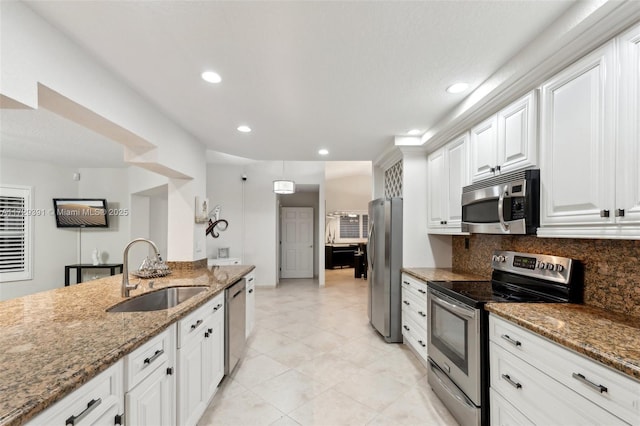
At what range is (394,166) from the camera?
13.7 feet

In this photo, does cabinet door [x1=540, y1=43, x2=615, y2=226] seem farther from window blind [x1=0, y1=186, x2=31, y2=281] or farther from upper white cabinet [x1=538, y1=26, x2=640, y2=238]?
window blind [x1=0, y1=186, x2=31, y2=281]

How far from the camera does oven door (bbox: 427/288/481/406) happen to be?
183cm

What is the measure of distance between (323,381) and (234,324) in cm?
96

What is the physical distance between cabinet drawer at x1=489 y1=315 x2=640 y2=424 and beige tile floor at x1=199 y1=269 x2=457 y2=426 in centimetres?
101

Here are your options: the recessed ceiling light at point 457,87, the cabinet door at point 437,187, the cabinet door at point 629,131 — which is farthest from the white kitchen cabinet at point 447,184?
the cabinet door at point 629,131

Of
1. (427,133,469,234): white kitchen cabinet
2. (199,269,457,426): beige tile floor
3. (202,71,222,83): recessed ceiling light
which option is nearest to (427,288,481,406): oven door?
(199,269,457,426): beige tile floor

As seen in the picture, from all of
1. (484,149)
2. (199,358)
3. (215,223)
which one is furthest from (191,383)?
(215,223)

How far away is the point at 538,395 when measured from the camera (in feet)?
4.53

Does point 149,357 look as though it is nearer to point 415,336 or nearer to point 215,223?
point 415,336

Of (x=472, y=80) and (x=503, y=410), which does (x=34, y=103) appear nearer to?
(x=472, y=80)

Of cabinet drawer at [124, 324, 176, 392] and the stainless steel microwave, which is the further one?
the stainless steel microwave

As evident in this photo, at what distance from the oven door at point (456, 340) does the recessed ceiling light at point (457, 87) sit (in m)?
1.59

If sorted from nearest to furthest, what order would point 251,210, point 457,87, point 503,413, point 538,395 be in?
point 538,395 < point 503,413 < point 457,87 < point 251,210

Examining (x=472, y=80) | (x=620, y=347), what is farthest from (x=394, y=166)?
(x=620, y=347)
